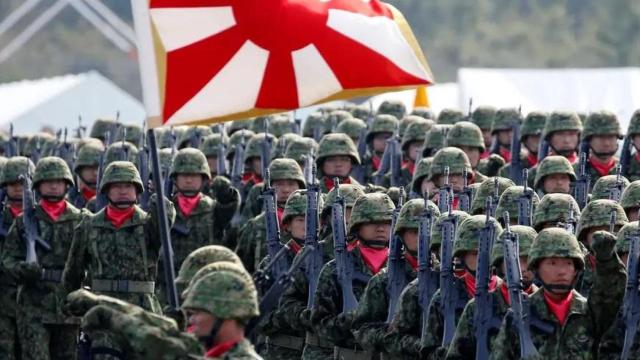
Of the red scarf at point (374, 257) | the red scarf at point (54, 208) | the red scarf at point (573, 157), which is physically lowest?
the red scarf at point (374, 257)

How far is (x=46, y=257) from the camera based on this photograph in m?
18.4

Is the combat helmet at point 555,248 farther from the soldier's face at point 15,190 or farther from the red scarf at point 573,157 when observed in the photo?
the soldier's face at point 15,190

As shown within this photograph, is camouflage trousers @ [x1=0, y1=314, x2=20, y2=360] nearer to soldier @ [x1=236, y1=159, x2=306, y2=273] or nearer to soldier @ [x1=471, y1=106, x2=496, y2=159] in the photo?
soldier @ [x1=236, y1=159, x2=306, y2=273]

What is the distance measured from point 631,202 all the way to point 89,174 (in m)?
7.24

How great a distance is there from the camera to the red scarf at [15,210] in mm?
19391

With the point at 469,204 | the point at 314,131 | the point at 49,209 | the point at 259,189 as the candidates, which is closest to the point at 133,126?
the point at 314,131

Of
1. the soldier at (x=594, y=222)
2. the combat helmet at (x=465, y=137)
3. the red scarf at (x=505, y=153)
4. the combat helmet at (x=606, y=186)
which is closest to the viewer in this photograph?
the soldier at (x=594, y=222)

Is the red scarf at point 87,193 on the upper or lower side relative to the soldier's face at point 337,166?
lower

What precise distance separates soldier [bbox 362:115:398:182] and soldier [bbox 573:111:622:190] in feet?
10.7

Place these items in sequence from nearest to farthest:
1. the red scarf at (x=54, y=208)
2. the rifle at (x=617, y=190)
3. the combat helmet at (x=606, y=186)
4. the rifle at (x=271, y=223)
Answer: the rifle at (x=617, y=190)
the combat helmet at (x=606, y=186)
the rifle at (x=271, y=223)
the red scarf at (x=54, y=208)

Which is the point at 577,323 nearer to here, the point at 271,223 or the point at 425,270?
the point at 425,270

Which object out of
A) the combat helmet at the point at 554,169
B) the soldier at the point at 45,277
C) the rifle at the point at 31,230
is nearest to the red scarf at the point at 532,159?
the combat helmet at the point at 554,169

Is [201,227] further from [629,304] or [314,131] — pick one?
[629,304]

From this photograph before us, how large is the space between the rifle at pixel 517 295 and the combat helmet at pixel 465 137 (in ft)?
24.7
